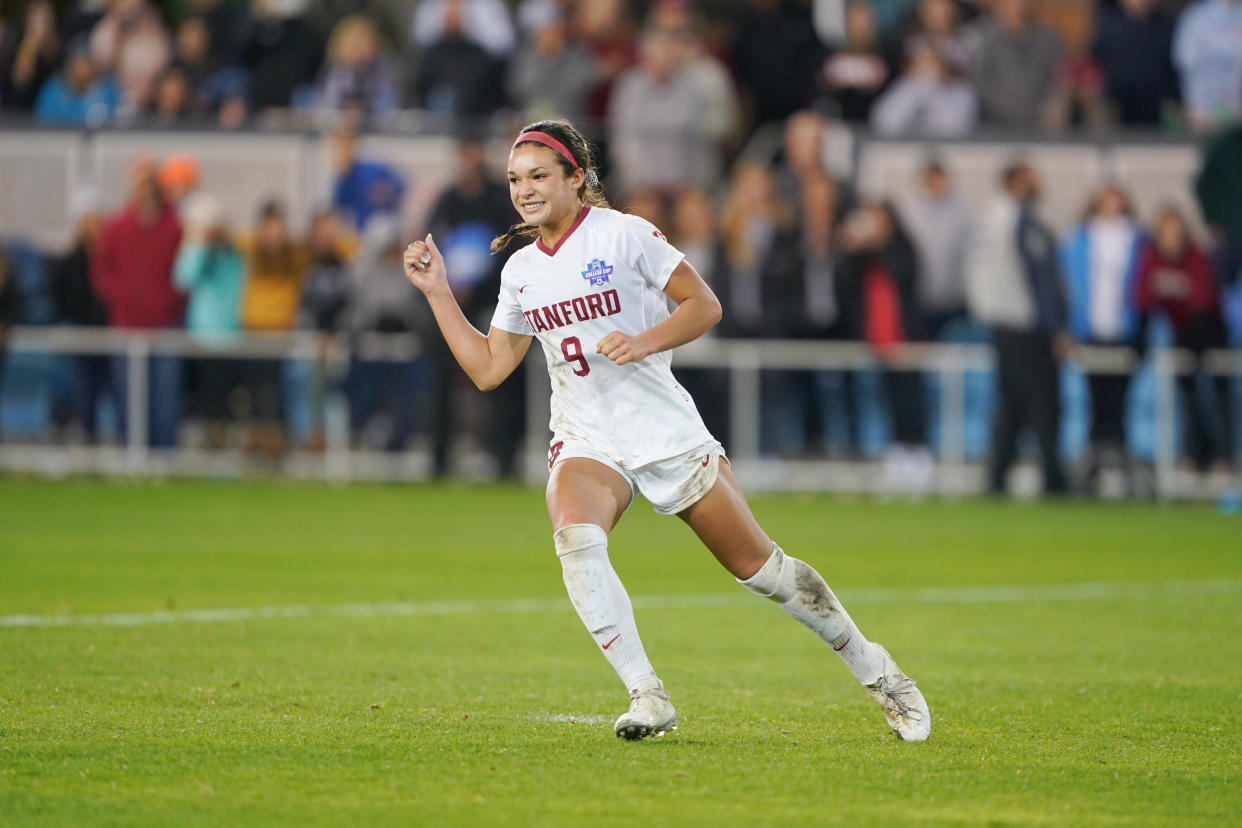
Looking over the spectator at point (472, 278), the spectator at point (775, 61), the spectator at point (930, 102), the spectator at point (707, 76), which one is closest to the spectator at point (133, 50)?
the spectator at point (472, 278)

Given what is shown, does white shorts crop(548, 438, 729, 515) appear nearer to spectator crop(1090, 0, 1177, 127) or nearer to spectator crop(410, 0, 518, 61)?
spectator crop(410, 0, 518, 61)

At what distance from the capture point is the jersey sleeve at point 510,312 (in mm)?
7289

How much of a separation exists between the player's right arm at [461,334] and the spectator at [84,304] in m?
12.8

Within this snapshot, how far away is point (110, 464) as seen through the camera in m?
19.7

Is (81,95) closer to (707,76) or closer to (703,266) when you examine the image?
(707,76)

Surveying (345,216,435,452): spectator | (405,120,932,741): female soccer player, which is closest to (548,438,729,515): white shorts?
(405,120,932,741): female soccer player

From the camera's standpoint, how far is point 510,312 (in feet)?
24.0

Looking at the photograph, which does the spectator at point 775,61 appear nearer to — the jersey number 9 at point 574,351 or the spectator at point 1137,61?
the spectator at point 1137,61

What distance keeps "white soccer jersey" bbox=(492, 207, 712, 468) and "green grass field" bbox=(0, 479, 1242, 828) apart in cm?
105

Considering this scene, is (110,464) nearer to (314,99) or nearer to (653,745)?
(314,99)

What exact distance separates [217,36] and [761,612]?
559 inches

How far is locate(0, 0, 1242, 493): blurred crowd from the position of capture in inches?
731

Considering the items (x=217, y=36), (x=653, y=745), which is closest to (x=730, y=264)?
(x=217, y=36)

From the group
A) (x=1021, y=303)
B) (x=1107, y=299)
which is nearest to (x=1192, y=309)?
(x=1107, y=299)
